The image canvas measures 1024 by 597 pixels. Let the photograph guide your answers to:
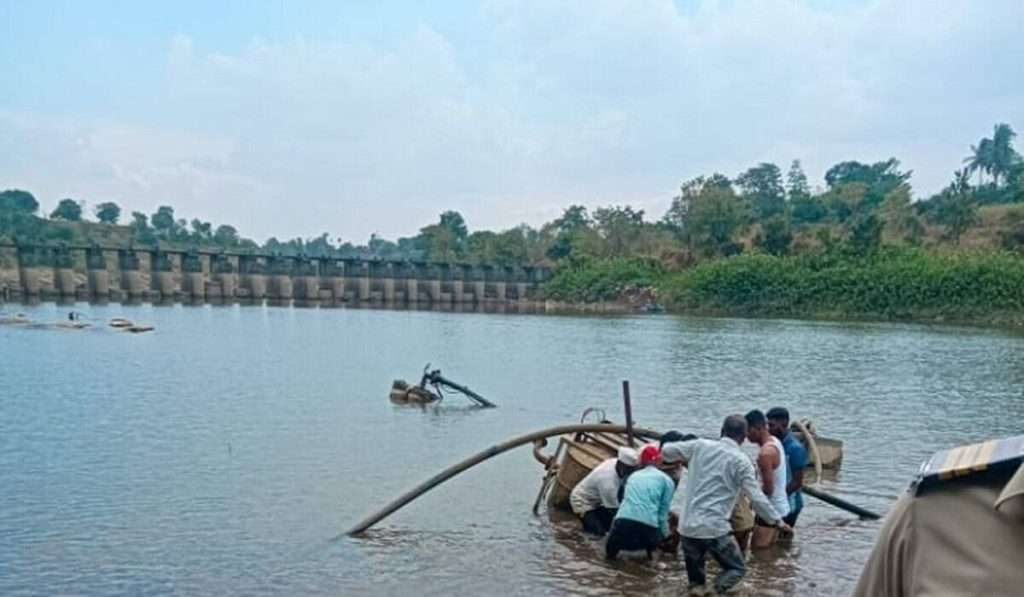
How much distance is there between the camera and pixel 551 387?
3100 cm

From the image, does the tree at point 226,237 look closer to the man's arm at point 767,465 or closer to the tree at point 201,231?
the tree at point 201,231

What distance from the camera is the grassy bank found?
73.5 m

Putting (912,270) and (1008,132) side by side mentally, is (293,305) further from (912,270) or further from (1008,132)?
(1008,132)

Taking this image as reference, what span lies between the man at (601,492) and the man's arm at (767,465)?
58.4 inches

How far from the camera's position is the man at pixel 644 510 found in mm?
10312

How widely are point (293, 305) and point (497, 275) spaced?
21.6 meters

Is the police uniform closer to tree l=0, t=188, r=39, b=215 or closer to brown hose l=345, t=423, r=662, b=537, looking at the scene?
brown hose l=345, t=423, r=662, b=537

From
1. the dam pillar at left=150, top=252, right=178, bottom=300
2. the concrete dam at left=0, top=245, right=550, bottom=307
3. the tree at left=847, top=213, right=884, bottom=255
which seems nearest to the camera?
the tree at left=847, top=213, right=884, bottom=255

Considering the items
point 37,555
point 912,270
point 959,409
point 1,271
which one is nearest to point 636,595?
point 37,555

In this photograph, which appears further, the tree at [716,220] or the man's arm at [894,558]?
the tree at [716,220]

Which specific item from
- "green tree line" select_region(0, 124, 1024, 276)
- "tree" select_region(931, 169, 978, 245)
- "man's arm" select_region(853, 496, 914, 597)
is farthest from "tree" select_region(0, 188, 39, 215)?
"man's arm" select_region(853, 496, 914, 597)

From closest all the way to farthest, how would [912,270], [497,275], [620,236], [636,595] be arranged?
[636,595] → [912,270] → [497,275] → [620,236]

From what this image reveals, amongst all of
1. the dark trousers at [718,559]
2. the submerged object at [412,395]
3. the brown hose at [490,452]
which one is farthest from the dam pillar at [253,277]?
the dark trousers at [718,559]

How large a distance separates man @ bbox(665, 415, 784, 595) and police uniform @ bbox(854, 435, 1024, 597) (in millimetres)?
7323
